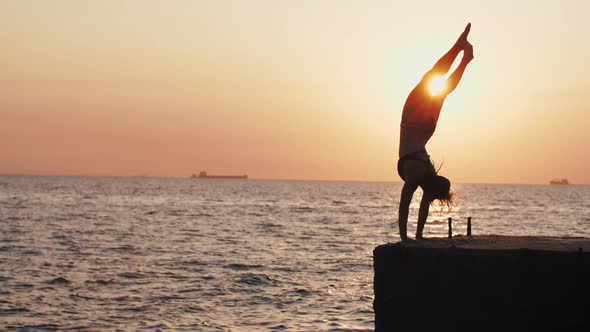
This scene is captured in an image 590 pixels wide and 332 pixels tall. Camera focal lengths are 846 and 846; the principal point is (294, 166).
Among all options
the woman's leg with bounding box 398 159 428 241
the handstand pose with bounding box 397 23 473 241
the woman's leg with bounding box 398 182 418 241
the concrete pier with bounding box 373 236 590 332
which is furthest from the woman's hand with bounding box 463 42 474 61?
the concrete pier with bounding box 373 236 590 332

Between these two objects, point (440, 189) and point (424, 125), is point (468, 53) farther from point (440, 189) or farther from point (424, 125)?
point (440, 189)

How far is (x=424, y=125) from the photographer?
8586 mm

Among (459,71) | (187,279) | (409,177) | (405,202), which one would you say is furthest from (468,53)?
(187,279)

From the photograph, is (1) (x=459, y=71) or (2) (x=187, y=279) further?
(2) (x=187, y=279)

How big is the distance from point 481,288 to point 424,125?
1.89 metres

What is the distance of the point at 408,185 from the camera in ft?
28.6

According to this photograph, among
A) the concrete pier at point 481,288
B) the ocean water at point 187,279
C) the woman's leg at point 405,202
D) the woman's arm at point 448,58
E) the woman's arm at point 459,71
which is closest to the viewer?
the concrete pier at point 481,288

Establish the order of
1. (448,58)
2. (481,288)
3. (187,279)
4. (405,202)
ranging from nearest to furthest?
(481,288) < (448,58) < (405,202) < (187,279)

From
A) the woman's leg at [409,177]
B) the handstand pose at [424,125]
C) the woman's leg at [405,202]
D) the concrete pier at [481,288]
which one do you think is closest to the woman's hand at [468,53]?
the handstand pose at [424,125]

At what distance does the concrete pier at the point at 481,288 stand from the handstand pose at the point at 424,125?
0.88 m

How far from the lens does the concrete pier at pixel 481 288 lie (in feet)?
24.0

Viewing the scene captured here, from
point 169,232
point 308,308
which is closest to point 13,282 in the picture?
point 308,308

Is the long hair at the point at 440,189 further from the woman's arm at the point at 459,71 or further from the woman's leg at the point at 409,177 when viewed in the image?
the woman's arm at the point at 459,71

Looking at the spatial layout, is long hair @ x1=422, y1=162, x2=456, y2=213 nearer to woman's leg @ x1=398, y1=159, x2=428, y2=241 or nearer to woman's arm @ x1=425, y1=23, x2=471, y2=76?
woman's leg @ x1=398, y1=159, x2=428, y2=241
